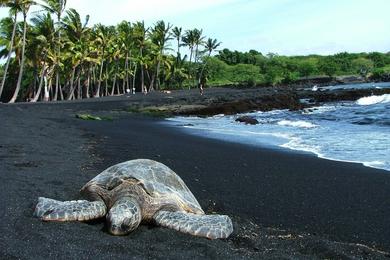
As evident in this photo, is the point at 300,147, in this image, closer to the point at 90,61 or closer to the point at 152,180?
the point at 152,180

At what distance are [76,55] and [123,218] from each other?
45.9 m

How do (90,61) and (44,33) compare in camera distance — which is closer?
(44,33)

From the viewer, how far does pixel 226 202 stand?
6012mm

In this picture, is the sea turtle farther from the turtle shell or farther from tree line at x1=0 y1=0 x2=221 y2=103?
tree line at x1=0 y1=0 x2=221 y2=103

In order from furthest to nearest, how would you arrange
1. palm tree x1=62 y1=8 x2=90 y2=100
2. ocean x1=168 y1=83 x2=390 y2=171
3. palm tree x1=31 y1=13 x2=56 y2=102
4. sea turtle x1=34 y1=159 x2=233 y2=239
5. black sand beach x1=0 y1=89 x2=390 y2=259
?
palm tree x1=62 y1=8 x2=90 y2=100, palm tree x1=31 y1=13 x2=56 y2=102, ocean x1=168 y1=83 x2=390 y2=171, sea turtle x1=34 y1=159 x2=233 y2=239, black sand beach x1=0 y1=89 x2=390 y2=259

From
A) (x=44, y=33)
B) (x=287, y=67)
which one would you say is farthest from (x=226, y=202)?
(x=287, y=67)

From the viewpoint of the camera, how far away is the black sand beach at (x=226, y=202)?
3807mm

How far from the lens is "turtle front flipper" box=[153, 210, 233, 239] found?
425 cm

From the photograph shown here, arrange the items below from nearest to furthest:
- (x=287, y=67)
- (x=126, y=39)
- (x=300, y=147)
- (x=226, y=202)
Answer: (x=226, y=202)
(x=300, y=147)
(x=126, y=39)
(x=287, y=67)

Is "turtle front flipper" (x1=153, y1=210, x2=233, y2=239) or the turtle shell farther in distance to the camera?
the turtle shell

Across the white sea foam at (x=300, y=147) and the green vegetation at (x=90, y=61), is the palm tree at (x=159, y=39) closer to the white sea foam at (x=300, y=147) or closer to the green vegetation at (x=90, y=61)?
the green vegetation at (x=90, y=61)

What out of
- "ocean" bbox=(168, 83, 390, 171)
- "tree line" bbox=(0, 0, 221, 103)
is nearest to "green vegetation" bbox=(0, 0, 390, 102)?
"tree line" bbox=(0, 0, 221, 103)

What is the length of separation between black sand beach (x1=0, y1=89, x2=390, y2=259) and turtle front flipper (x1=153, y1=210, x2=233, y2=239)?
0.29ft

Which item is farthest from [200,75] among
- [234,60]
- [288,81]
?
[234,60]
